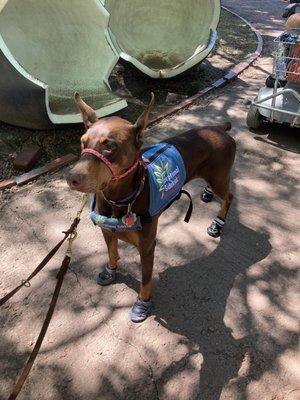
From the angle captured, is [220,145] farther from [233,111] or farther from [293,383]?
[233,111]

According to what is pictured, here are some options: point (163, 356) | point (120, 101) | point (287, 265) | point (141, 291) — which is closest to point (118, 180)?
point (141, 291)

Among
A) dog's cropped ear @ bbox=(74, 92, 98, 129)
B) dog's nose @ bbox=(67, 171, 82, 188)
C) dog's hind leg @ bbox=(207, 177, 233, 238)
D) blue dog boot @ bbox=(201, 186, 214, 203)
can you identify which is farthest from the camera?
blue dog boot @ bbox=(201, 186, 214, 203)

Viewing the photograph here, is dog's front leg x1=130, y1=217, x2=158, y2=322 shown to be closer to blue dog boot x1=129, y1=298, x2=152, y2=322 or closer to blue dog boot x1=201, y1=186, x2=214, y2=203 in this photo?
blue dog boot x1=129, y1=298, x2=152, y2=322

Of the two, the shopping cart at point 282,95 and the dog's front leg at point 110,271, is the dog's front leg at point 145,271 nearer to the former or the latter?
the dog's front leg at point 110,271

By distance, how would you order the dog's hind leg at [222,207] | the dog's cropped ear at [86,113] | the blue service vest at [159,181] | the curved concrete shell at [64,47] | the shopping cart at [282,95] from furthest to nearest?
the curved concrete shell at [64,47]
the shopping cart at [282,95]
the dog's hind leg at [222,207]
the blue service vest at [159,181]
the dog's cropped ear at [86,113]

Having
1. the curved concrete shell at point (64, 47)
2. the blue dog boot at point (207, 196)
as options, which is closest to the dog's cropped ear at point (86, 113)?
the blue dog boot at point (207, 196)

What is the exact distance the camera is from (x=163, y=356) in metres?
2.96

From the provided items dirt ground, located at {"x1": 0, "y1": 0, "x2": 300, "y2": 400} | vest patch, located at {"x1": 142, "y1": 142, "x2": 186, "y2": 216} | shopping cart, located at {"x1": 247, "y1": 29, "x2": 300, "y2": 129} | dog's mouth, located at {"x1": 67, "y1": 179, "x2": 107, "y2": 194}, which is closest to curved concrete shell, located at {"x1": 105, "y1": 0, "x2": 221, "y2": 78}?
shopping cart, located at {"x1": 247, "y1": 29, "x2": 300, "y2": 129}

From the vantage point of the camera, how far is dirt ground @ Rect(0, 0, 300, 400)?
280cm

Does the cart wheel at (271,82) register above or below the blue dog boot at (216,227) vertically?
above

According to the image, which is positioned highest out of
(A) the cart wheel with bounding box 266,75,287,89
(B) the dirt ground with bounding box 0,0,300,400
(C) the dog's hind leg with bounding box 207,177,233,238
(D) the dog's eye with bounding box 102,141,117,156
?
(D) the dog's eye with bounding box 102,141,117,156

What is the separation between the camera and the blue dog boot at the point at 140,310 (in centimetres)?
318

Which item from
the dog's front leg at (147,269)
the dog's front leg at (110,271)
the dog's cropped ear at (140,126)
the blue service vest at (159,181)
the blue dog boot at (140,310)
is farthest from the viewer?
the dog's front leg at (110,271)

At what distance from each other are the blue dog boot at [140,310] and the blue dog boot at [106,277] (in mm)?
367
